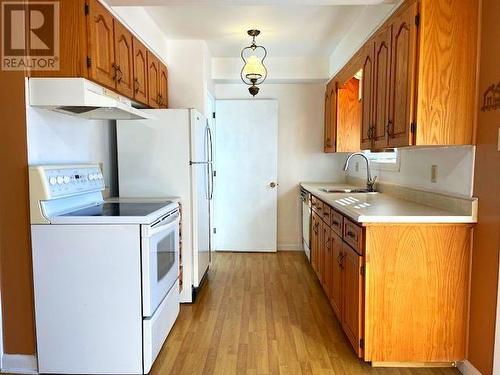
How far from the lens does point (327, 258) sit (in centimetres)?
294

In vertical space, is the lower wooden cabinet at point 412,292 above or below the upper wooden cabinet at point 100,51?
below

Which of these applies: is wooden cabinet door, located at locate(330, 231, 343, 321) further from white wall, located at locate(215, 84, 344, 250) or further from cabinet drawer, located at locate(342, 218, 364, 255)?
white wall, located at locate(215, 84, 344, 250)

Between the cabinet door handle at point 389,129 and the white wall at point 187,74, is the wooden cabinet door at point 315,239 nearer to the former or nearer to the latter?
the cabinet door handle at point 389,129

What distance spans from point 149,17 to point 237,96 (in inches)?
71.5

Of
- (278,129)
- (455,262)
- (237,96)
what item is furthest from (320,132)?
(455,262)

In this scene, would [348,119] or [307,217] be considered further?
[307,217]

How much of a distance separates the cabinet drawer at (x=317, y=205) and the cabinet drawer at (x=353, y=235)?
0.81 m

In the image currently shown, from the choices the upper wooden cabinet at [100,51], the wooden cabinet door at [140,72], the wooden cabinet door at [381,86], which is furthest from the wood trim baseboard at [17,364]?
the wooden cabinet door at [381,86]

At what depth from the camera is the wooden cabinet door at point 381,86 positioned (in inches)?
93.3

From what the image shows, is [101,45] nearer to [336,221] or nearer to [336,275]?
[336,221]

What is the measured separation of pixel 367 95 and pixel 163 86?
1956 mm

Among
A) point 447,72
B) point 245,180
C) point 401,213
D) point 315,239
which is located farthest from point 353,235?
point 245,180

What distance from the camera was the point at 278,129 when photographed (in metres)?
4.78

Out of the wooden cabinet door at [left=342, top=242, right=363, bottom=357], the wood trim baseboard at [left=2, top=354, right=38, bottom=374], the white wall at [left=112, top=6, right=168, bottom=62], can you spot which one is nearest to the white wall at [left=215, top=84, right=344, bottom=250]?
the white wall at [left=112, top=6, right=168, bottom=62]
